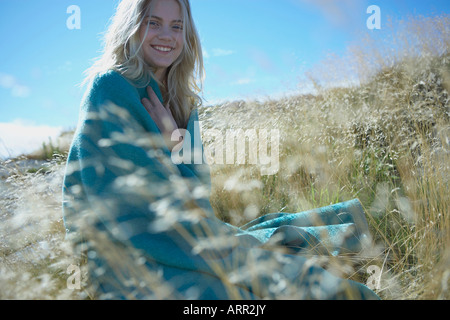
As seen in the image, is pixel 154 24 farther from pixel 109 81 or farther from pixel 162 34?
pixel 109 81

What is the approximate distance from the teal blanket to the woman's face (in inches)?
11.8

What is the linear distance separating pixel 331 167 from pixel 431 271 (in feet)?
4.78

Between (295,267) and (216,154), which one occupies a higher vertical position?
(216,154)

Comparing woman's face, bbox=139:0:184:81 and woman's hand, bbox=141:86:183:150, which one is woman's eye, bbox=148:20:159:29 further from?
woman's hand, bbox=141:86:183:150

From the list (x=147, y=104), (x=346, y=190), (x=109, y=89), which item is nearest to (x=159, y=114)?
(x=147, y=104)

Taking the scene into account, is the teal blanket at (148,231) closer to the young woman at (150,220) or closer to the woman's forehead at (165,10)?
the young woman at (150,220)

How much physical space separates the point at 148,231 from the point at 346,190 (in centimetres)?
166

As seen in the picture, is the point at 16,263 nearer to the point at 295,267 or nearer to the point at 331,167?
the point at 295,267

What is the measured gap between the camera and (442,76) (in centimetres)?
391

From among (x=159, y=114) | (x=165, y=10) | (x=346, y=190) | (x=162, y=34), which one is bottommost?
(x=346, y=190)

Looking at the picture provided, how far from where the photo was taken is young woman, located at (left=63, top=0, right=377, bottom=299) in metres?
1.26

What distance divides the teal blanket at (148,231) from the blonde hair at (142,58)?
148mm

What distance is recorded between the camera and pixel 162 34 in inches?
71.1

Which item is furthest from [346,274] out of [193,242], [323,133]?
[323,133]
